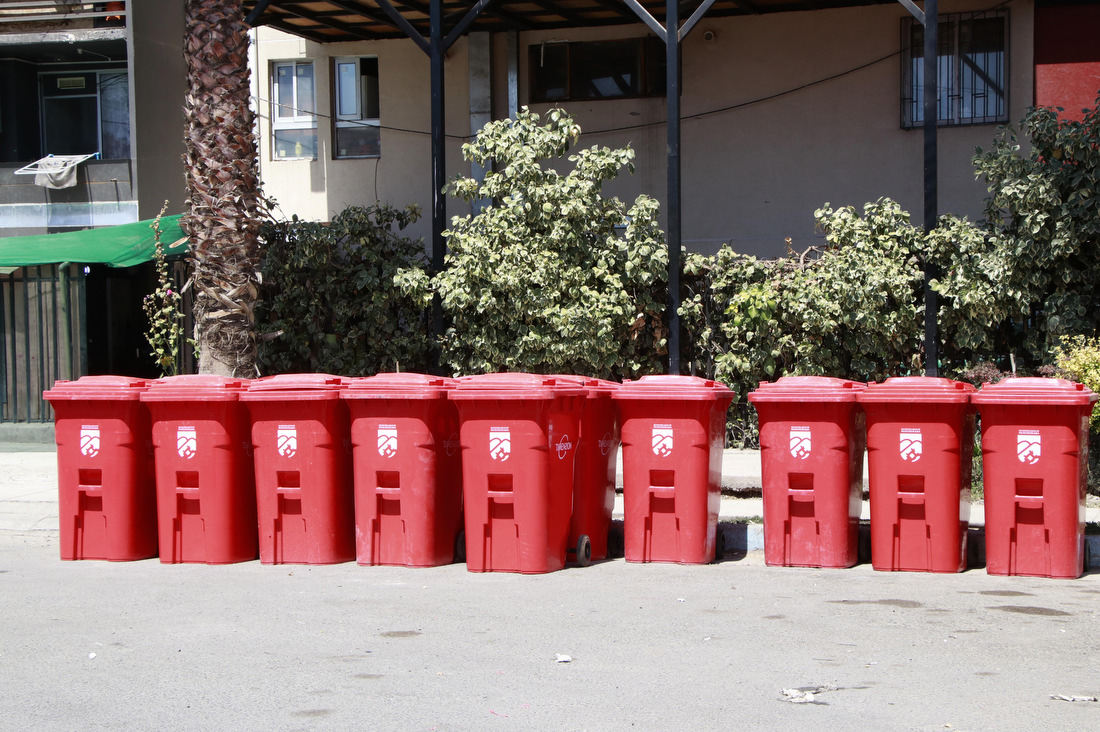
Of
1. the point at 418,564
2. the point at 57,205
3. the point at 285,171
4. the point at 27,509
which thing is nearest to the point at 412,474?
the point at 418,564

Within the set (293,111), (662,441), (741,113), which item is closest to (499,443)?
(662,441)

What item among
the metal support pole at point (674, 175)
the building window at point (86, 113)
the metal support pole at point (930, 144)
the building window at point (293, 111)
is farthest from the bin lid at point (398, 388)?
the building window at point (86, 113)

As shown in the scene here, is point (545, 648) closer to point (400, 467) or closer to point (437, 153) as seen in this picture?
point (400, 467)

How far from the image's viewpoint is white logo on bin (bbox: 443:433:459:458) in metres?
7.46

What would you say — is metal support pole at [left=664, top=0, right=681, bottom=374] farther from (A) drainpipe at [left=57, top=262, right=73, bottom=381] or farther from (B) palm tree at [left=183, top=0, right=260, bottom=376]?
(A) drainpipe at [left=57, top=262, right=73, bottom=381]

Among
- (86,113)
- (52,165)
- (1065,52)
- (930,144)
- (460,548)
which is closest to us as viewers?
(460,548)

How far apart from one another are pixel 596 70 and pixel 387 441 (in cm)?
1016

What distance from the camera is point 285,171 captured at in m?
17.2

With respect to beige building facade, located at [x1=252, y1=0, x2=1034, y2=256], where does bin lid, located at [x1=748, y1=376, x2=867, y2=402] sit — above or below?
below

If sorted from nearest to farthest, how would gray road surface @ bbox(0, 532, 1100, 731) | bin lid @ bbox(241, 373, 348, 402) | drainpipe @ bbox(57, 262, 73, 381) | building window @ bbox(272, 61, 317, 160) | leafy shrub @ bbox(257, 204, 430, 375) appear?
gray road surface @ bbox(0, 532, 1100, 731)
bin lid @ bbox(241, 373, 348, 402)
leafy shrub @ bbox(257, 204, 430, 375)
drainpipe @ bbox(57, 262, 73, 381)
building window @ bbox(272, 61, 317, 160)

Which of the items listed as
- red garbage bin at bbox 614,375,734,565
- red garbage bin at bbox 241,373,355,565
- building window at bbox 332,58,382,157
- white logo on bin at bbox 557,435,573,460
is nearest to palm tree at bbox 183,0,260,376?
red garbage bin at bbox 241,373,355,565

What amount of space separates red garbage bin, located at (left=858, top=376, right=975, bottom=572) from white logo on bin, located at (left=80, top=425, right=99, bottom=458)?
540cm

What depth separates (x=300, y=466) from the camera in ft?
24.4

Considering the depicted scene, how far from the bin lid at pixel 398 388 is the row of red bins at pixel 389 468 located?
0.04 feet
